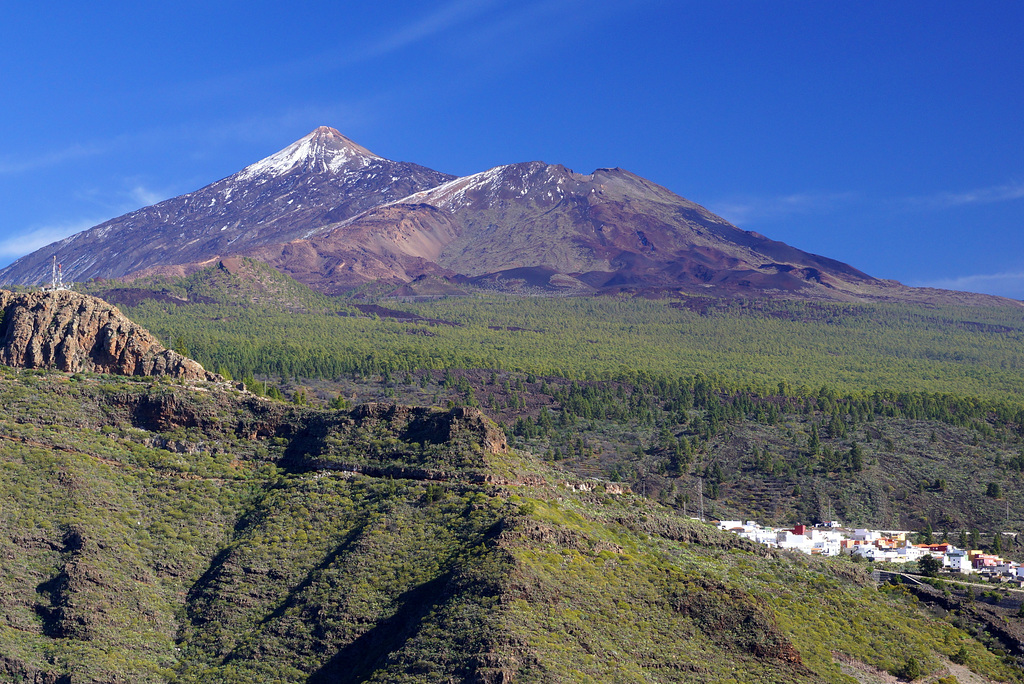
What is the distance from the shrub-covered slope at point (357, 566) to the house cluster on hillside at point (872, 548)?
57.5ft

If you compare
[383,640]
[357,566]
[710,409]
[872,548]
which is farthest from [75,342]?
[710,409]

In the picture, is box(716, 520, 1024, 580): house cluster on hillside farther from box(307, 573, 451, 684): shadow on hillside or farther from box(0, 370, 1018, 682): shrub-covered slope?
box(307, 573, 451, 684): shadow on hillside

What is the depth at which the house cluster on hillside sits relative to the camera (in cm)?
9381

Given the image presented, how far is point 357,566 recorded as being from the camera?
59.4 m

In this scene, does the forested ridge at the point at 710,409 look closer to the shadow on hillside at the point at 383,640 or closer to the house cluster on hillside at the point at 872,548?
the house cluster on hillside at the point at 872,548

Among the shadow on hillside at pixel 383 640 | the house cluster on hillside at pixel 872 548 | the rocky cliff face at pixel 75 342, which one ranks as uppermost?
the rocky cliff face at pixel 75 342

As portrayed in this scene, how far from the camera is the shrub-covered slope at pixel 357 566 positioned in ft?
174

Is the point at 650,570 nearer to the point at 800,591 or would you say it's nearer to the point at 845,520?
the point at 800,591

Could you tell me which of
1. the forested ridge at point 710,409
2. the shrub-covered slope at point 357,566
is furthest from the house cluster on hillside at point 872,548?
the shrub-covered slope at point 357,566

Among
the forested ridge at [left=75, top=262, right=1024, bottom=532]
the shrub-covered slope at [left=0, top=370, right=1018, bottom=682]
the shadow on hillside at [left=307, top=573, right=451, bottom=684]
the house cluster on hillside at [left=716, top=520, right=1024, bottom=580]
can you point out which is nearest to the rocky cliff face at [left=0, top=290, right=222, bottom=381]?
the shrub-covered slope at [left=0, top=370, right=1018, bottom=682]

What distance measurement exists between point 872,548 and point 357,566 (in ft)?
174

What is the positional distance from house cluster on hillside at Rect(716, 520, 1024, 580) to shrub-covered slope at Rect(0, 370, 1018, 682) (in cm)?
1753

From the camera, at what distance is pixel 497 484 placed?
220 ft

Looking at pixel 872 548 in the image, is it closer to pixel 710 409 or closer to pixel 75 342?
pixel 710 409
